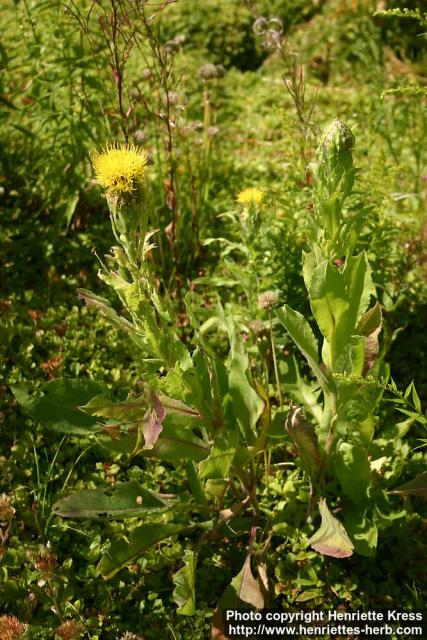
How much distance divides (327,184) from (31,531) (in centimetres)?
164

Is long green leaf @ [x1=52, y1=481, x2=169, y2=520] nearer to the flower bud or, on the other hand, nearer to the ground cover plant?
the ground cover plant

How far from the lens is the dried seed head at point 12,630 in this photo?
1869 millimetres

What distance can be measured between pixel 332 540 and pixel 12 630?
3.26ft

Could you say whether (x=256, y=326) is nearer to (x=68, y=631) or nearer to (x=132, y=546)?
(x=132, y=546)

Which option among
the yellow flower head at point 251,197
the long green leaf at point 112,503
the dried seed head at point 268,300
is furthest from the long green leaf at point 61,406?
the yellow flower head at point 251,197

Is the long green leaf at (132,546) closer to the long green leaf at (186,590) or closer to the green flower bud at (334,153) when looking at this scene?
the long green leaf at (186,590)

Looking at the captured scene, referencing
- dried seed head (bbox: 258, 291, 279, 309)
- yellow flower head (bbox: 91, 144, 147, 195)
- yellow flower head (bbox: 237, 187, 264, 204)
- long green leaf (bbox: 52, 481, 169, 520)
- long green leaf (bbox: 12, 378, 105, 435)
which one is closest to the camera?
yellow flower head (bbox: 91, 144, 147, 195)

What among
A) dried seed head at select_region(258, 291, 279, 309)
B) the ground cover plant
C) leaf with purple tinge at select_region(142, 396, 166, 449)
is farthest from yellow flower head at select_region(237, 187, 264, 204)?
leaf with purple tinge at select_region(142, 396, 166, 449)

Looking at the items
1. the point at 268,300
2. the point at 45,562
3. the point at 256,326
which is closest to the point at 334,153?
the point at 268,300

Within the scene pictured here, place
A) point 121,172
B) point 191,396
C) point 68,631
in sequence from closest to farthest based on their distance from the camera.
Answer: point 121,172
point 68,631
point 191,396

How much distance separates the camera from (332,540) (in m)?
1.97

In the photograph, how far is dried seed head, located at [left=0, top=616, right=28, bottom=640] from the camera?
73.6 inches

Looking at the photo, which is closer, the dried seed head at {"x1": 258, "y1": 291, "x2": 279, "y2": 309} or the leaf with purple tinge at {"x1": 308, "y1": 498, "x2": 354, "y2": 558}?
the leaf with purple tinge at {"x1": 308, "y1": 498, "x2": 354, "y2": 558}

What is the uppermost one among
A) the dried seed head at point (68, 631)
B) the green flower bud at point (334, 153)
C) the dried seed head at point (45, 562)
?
the green flower bud at point (334, 153)
